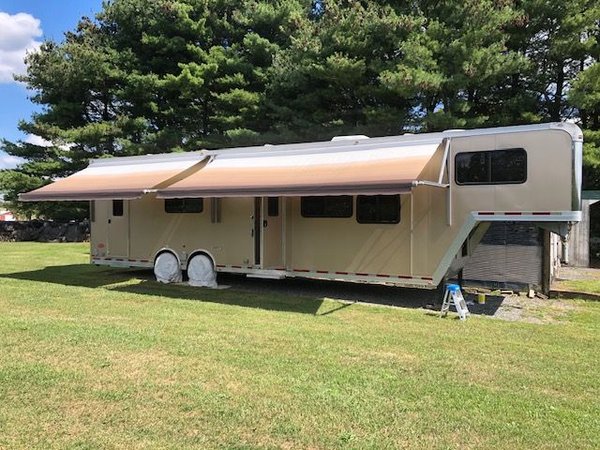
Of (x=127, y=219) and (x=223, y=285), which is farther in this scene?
(x=127, y=219)

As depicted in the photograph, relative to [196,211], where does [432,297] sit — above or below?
below

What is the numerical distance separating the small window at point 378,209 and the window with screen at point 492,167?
3.83 feet

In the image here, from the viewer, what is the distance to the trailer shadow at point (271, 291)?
30.6ft

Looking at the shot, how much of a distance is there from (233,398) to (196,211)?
746 centimetres

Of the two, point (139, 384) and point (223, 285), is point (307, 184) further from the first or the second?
point (139, 384)

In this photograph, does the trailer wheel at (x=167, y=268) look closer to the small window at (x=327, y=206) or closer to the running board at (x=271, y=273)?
the running board at (x=271, y=273)

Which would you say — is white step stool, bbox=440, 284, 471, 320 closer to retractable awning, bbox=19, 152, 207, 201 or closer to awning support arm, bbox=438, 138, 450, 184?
awning support arm, bbox=438, 138, 450, 184

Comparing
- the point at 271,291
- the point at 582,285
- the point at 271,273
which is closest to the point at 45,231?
the point at 271,291

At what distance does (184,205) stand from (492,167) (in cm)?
633

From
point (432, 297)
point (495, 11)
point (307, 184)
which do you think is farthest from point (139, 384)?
point (495, 11)

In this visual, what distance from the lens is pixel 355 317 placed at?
8.20 m

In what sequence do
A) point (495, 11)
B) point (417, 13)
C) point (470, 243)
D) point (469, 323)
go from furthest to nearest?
point (417, 13)
point (495, 11)
point (470, 243)
point (469, 323)

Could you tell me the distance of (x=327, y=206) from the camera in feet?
33.5

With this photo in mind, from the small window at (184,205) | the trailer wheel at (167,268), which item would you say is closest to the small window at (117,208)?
the small window at (184,205)
